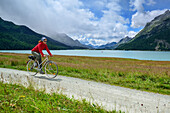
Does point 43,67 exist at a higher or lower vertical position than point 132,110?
higher

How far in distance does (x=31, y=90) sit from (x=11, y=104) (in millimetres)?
1790

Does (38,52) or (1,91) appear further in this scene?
(38,52)

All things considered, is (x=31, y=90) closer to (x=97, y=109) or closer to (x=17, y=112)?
(x=17, y=112)

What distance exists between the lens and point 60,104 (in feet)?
13.9

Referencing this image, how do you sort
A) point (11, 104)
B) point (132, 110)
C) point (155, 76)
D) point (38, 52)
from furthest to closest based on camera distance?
point (155, 76) < point (38, 52) < point (132, 110) < point (11, 104)

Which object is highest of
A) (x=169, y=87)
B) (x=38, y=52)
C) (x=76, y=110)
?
(x=38, y=52)

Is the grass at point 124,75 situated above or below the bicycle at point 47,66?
below

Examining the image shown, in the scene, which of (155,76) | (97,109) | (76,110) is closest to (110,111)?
(97,109)

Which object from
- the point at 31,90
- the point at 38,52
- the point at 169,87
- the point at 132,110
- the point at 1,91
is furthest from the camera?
the point at 38,52

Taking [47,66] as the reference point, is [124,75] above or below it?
below

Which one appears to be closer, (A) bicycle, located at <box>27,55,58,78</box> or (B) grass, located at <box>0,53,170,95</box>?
(B) grass, located at <box>0,53,170,95</box>

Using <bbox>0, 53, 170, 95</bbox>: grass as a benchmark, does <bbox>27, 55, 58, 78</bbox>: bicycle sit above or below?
above

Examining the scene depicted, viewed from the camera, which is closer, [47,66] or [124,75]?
[47,66]

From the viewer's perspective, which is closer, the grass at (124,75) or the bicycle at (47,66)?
the grass at (124,75)
